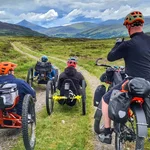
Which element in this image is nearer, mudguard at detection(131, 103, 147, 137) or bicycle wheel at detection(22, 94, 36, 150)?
mudguard at detection(131, 103, 147, 137)

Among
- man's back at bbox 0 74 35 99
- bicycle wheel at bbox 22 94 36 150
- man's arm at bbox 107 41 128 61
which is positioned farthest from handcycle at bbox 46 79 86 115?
man's arm at bbox 107 41 128 61

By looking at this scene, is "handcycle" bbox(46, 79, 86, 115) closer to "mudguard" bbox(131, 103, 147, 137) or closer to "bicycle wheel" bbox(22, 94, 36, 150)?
"bicycle wheel" bbox(22, 94, 36, 150)

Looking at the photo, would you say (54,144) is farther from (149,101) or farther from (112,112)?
(149,101)

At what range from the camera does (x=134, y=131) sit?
5.44 meters

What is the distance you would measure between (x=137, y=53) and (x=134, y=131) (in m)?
1.63

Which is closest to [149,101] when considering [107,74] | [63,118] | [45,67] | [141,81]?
[141,81]

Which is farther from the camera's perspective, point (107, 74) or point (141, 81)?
point (107, 74)

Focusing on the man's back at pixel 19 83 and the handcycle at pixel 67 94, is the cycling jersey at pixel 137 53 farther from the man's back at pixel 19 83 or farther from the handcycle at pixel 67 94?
the handcycle at pixel 67 94

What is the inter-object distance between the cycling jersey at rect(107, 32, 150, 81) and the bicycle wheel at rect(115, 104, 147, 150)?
763 mm

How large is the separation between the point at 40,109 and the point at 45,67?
13.8ft

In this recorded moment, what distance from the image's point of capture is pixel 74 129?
863 cm

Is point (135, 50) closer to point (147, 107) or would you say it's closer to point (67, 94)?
point (147, 107)

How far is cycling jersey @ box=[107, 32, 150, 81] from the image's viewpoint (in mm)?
5469

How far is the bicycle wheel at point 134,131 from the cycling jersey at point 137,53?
763 mm
